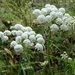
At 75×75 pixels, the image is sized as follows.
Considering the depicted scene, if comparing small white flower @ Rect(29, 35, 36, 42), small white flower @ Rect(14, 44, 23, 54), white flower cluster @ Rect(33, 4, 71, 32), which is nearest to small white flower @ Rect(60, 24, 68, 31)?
white flower cluster @ Rect(33, 4, 71, 32)

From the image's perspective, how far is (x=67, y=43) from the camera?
3.69 metres

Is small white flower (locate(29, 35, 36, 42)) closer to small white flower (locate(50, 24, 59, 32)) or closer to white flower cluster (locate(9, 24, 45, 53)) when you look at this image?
white flower cluster (locate(9, 24, 45, 53))

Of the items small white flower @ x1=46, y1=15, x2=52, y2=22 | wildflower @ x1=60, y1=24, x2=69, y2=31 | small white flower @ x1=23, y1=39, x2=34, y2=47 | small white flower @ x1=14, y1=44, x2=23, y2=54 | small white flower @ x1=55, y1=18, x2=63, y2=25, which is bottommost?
small white flower @ x1=14, y1=44, x2=23, y2=54

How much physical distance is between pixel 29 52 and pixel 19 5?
136 centimetres

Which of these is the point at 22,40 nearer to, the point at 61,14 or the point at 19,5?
the point at 61,14

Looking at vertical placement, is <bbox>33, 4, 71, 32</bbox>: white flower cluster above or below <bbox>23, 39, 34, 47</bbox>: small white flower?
above

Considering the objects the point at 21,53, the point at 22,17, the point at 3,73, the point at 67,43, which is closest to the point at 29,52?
the point at 21,53

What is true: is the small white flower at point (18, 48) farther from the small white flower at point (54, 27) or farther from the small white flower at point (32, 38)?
the small white flower at point (54, 27)

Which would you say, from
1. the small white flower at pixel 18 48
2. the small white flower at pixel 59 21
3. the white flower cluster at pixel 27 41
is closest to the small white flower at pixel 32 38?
the white flower cluster at pixel 27 41

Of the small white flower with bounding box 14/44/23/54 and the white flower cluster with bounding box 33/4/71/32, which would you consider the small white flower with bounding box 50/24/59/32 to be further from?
the small white flower with bounding box 14/44/23/54

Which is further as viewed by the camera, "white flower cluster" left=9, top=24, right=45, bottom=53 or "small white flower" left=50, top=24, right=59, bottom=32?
"small white flower" left=50, top=24, right=59, bottom=32

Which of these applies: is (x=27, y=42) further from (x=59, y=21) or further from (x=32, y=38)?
(x=59, y=21)

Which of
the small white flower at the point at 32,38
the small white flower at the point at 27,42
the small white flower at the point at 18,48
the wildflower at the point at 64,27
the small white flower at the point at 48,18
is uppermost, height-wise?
the small white flower at the point at 48,18

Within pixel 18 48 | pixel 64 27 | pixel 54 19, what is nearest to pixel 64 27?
pixel 64 27
